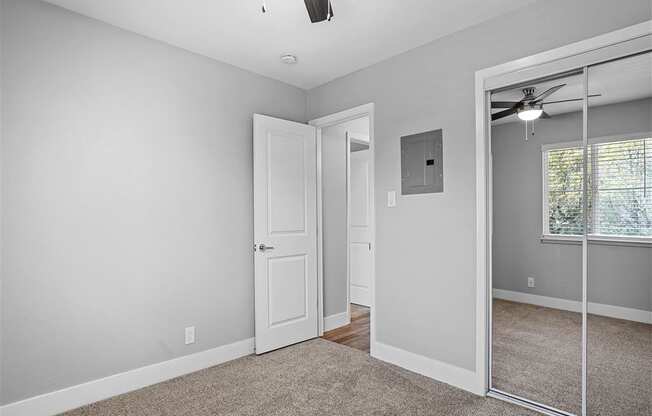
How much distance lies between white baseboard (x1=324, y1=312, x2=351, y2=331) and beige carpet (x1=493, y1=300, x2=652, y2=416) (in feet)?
5.85

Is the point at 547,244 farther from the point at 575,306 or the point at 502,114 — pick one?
the point at 502,114

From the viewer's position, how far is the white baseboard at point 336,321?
3.90 meters

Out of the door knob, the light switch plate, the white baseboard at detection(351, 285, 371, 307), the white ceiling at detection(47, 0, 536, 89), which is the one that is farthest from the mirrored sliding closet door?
the white baseboard at detection(351, 285, 371, 307)

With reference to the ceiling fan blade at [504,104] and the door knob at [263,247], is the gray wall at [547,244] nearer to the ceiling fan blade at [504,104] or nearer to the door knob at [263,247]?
the ceiling fan blade at [504,104]

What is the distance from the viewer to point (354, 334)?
3.76 metres

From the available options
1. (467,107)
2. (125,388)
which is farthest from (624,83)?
(125,388)

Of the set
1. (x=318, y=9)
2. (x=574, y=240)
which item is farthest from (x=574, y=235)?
(x=318, y=9)

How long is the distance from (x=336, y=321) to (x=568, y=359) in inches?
88.8

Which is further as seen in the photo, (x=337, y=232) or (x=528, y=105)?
(x=337, y=232)

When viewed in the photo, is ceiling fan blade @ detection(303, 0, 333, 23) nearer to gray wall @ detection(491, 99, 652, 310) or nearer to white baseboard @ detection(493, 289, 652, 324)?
gray wall @ detection(491, 99, 652, 310)

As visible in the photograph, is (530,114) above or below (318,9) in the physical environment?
below

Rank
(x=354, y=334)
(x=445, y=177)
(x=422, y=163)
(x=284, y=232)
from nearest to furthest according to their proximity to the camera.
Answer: (x=445, y=177) < (x=422, y=163) < (x=284, y=232) < (x=354, y=334)

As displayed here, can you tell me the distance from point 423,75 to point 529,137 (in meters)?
0.93

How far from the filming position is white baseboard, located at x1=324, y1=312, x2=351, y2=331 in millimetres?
3904
